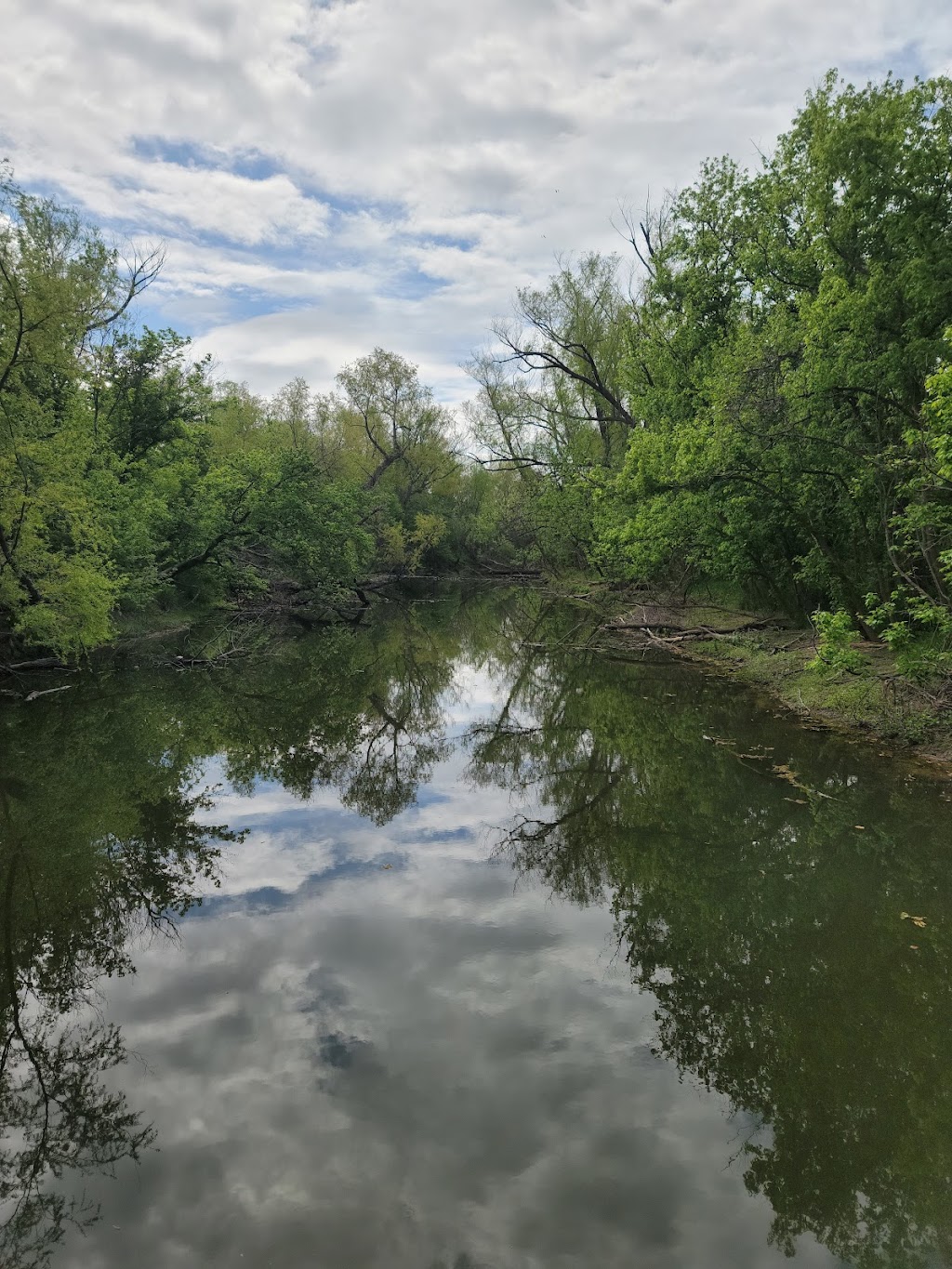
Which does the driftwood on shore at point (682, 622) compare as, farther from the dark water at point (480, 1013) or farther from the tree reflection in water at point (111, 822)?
the dark water at point (480, 1013)

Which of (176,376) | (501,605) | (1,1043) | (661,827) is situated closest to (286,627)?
(176,376)

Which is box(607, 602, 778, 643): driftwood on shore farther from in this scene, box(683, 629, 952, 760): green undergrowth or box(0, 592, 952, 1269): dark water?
box(0, 592, 952, 1269): dark water

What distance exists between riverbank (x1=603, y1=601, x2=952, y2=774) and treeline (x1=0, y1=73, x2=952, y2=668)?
0.79 meters

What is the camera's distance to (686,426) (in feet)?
58.7

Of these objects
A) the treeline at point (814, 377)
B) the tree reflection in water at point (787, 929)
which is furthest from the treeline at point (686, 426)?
the tree reflection in water at point (787, 929)

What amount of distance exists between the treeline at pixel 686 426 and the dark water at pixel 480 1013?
5.54 metres

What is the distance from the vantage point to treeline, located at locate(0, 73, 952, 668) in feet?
44.3

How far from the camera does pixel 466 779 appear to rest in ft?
40.4

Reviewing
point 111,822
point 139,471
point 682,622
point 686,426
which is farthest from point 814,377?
point 139,471

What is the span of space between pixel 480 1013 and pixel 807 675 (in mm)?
12490

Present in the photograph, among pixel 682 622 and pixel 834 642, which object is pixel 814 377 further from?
pixel 682 622

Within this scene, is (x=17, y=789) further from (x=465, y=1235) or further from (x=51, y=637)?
(x=465, y=1235)

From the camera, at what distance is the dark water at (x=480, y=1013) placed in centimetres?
414

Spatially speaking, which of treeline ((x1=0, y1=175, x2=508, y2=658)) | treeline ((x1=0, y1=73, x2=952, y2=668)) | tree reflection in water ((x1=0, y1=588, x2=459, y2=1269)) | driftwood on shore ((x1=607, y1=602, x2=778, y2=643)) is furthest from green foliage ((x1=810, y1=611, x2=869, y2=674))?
treeline ((x1=0, y1=175, x2=508, y2=658))
